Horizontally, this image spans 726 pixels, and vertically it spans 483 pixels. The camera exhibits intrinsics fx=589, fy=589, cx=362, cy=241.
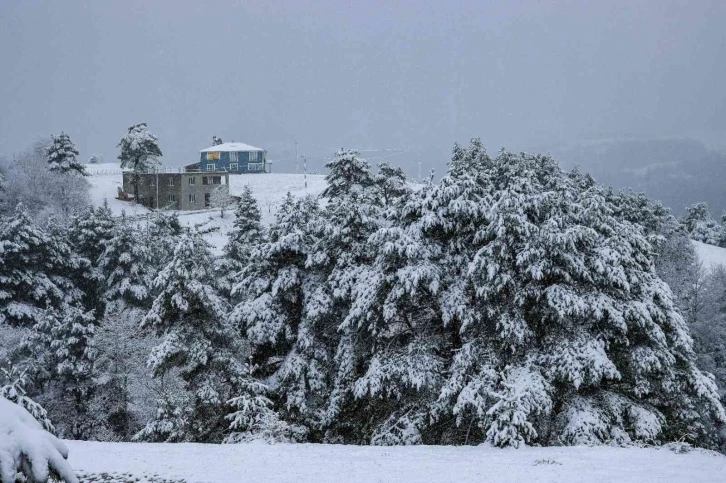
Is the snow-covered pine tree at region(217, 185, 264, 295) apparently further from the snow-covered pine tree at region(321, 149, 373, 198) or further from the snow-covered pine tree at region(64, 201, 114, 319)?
the snow-covered pine tree at region(321, 149, 373, 198)

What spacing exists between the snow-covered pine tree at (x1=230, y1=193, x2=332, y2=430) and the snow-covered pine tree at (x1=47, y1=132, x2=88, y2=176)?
63.8m

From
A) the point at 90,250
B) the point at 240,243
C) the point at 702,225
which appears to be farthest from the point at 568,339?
the point at 702,225

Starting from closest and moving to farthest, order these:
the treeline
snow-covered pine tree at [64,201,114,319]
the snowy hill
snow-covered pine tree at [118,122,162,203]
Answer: the treeline < snow-covered pine tree at [64,201,114,319] < the snowy hill < snow-covered pine tree at [118,122,162,203]

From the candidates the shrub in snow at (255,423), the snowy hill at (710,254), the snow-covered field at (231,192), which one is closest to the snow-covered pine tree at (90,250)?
the snow-covered field at (231,192)

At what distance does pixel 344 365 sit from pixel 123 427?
61.4ft

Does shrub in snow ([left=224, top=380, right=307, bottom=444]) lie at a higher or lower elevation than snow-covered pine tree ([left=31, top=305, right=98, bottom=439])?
higher

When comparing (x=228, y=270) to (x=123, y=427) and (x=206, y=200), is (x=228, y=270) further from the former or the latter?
(x=206, y=200)

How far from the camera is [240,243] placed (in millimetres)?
46531

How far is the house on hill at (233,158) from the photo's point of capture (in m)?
107

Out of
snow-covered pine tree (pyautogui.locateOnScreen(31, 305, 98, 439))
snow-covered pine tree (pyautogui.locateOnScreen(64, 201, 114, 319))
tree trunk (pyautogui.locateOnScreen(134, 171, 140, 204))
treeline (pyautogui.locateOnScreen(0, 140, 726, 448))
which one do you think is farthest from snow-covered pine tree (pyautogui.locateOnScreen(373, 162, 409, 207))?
tree trunk (pyautogui.locateOnScreen(134, 171, 140, 204))

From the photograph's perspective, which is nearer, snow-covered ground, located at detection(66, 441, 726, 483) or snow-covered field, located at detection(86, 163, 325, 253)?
snow-covered ground, located at detection(66, 441, 726, 483)

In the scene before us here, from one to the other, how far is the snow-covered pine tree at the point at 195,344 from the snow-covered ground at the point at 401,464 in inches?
266

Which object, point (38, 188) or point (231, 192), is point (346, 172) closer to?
point (38, 188)

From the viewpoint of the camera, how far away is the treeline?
1814 centimetres
